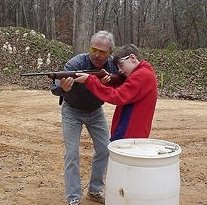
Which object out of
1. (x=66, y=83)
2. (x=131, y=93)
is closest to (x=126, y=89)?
(x=131, y=93)

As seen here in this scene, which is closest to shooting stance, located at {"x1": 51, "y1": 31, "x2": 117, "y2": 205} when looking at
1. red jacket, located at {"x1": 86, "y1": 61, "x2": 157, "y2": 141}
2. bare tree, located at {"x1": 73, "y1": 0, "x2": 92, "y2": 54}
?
red jacket, located at {"x1": 86, "y1": 61, "x2": 157, "y2": 141}

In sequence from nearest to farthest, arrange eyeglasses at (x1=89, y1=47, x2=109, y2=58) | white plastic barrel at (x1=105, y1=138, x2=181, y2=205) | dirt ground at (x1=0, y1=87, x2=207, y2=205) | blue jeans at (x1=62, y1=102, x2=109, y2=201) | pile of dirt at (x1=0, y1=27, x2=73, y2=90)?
1. white plastic barrel at (x1=105, y1=138, x2=181, y2=205)
2. eyeglasses at (x1=89, y1=47, x2=109, y2=58)
3. blue jeans at (x1=62, y1=102, x2=109, y2=201)
4. dirt ground at (x1=0, y1=87, x2=207, y2=205)
5. pile of dirt at (x1=0, y1=27, x2=73, y2=90)

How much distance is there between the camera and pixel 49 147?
745cm

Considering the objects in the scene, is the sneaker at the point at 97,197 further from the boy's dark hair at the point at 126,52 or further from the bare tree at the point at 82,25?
the bare tree at the point at 82,25

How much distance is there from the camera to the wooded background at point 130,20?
1129 inches

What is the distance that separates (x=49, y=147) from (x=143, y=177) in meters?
4.42

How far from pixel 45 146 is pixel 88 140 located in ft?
2.61

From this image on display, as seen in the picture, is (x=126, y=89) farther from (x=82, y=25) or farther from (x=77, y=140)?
(x=82, y=25)

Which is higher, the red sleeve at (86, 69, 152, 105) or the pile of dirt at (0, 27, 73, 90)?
the red sleeve at (86, 69, 152, 105)

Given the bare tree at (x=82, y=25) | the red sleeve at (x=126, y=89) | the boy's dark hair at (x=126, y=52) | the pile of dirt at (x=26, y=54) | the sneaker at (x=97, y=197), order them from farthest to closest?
1. the bare tree at (x=82, y=25)
2. the pile of dirt at (x=26, y=54)
3. the sneaker at (x=97, y=197)
4. the boy's dark hair at (x=126, y=52)
5. the red sleeve at (x=126, y=89)

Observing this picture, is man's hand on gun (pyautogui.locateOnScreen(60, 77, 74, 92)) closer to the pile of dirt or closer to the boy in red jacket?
the boy in red jacket

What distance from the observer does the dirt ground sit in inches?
211

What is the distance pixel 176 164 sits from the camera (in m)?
3.32

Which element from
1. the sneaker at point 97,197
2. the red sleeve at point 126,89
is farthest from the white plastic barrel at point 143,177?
the sneaker at point 97,197
